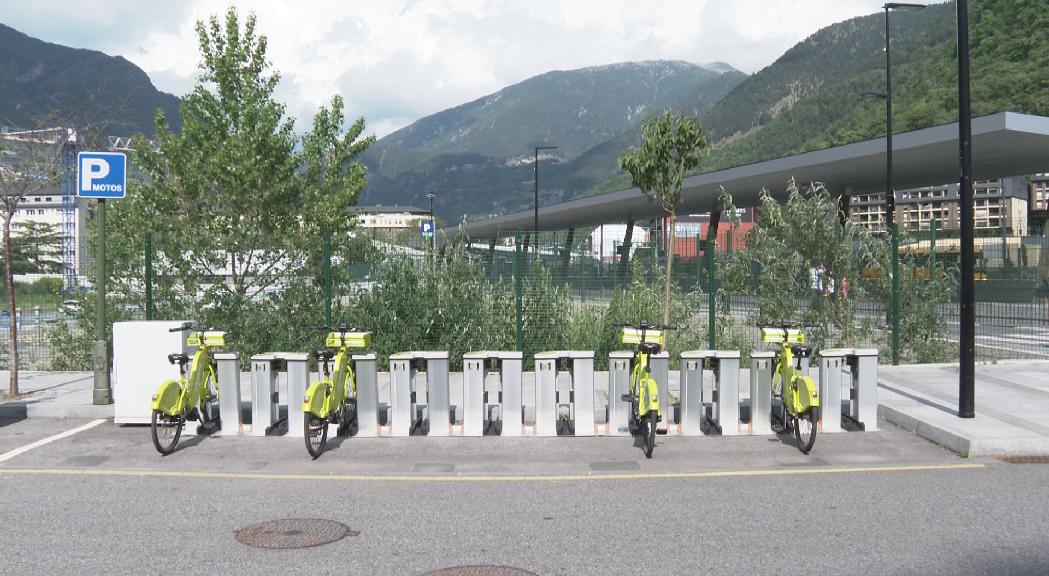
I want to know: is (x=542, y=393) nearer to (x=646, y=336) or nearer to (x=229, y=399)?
(x=646, y=336)

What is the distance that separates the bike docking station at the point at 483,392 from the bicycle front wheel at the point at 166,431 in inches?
124

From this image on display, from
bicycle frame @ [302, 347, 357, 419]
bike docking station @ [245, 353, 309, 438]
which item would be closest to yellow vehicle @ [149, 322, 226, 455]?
bike docking station @ [245, 353, 309, 438]

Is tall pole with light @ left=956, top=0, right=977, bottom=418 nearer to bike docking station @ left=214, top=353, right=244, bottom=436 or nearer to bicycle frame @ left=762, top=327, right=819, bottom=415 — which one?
bicycle frame @ left=762, top=327, right=819, bottom=415

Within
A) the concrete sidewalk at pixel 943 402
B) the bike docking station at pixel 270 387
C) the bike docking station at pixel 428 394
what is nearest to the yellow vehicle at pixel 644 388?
the concrete sidewalk at pixel 943 402

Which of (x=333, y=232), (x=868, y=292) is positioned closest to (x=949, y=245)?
(x=868, y=292)

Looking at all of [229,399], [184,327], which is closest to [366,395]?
[229,399]

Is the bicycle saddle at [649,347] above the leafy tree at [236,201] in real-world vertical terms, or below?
below

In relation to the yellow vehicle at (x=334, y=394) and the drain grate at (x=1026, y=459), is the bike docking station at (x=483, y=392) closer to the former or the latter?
the yellow vehicle at (x=334, y=394)

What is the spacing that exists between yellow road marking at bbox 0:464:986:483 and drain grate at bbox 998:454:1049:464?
43cm

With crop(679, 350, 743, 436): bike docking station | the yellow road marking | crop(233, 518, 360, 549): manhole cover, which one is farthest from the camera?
crop(679, 350, 743, 436): bike docking station

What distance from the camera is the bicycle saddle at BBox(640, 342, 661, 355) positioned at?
9156 mm

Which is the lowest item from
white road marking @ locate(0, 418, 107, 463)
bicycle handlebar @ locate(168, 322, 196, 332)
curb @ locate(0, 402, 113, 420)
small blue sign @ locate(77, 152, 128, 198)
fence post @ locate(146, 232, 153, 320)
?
white road marking @ locate(0, 418, 107, 463)

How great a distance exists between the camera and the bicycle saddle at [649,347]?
916 centimetres

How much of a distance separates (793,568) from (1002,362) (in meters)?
11.4
